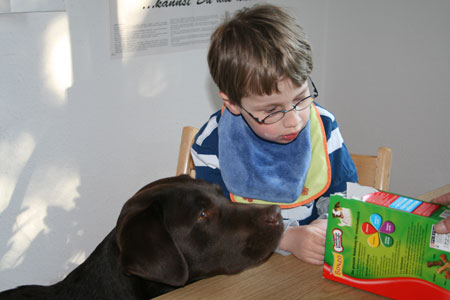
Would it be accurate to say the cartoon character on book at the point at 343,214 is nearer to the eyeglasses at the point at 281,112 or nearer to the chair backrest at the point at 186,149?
the eyeglasses at the point at 281,112

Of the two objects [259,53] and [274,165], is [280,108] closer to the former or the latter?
[259,53]

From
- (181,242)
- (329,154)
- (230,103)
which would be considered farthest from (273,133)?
(181,242)

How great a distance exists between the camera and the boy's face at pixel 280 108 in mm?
1321

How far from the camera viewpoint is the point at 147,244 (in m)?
1.14

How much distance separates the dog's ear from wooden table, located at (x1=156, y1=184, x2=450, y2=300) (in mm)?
50

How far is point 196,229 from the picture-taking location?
127 centimetres

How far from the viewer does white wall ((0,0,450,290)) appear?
2.11 meters

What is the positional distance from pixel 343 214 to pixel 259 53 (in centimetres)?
56

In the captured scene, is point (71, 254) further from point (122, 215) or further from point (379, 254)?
point (379, 254)

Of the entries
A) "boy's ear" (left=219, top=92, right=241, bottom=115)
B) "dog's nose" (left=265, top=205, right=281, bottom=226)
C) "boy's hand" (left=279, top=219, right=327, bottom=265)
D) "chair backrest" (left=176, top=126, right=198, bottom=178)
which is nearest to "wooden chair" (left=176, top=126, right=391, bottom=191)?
"chair backrest" (left=176, top=126, right=198, bottom=178)

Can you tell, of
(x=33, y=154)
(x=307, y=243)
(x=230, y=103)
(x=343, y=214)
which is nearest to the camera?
(x=343, y=214)

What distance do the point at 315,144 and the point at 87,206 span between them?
136 centimetres

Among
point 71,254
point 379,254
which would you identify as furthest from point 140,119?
→ point 379,254

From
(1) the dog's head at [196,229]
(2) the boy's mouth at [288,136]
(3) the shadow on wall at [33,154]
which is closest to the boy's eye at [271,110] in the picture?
(2) the boy's mouth at [288,136]
